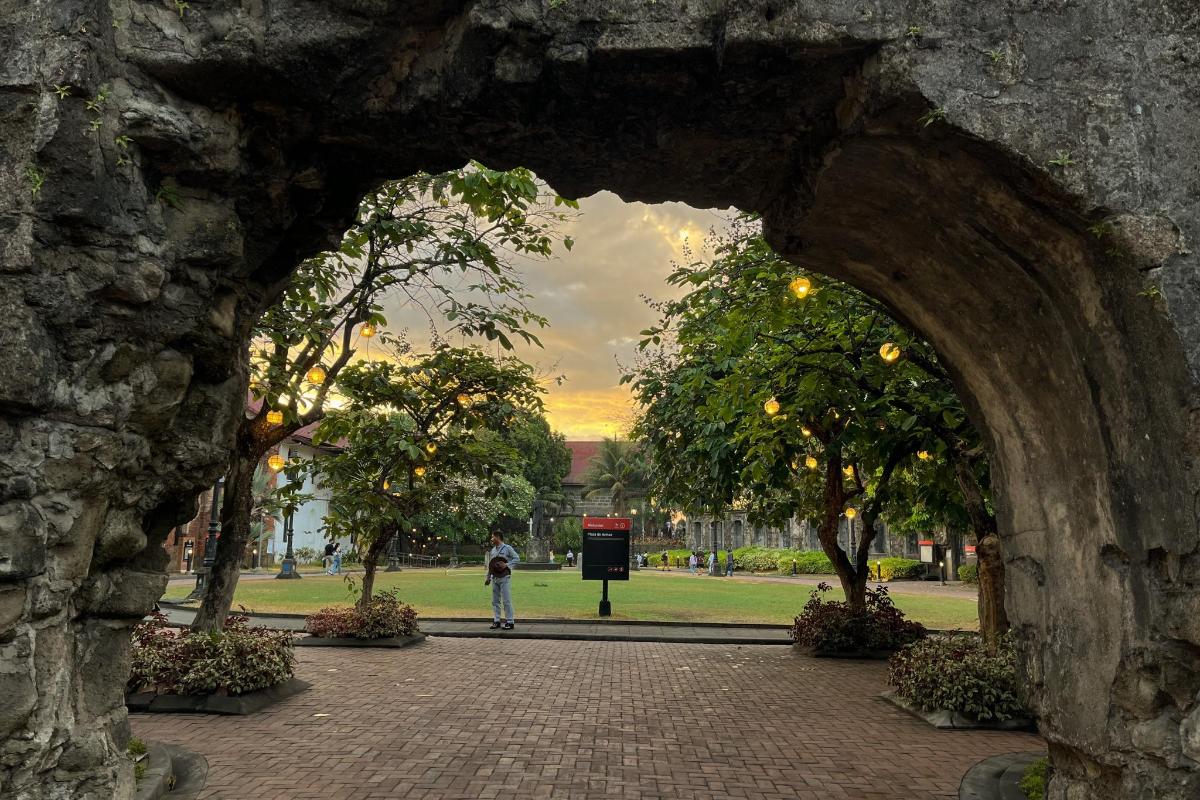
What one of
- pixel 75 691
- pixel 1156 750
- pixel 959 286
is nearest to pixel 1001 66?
pixel 959 286

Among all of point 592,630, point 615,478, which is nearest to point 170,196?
point 592,630

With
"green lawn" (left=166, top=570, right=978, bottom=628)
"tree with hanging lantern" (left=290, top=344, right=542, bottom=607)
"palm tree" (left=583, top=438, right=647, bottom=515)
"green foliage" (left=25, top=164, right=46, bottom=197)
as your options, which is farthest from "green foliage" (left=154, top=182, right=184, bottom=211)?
"palm tree" (left=583, top=438, right=647, bottom=515)

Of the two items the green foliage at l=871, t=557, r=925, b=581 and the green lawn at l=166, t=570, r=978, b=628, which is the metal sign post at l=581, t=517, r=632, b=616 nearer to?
the green lawn at l=166, t=570, r=978, b=628

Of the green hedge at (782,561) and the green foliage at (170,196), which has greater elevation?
the green foliage at (170,196)

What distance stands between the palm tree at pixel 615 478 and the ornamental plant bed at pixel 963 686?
55.5 m

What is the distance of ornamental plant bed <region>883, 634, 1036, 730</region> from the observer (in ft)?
27.5

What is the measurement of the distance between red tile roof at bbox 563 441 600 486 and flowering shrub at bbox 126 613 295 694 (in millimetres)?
74335

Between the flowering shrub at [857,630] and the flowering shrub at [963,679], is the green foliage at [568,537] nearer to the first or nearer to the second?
the flowering shrub at [857,630]

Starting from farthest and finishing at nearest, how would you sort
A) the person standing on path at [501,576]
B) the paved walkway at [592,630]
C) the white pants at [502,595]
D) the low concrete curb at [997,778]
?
the white pants at [502,595]
the person standing on path at [501,576]
the paved walkway at [592,630]
the low concrete curb at [997,778]

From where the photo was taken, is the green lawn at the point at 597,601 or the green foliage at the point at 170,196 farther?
the green lawn at the point at 597,601

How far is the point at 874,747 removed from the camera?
7496 millimetres

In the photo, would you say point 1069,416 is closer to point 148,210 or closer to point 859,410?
point 148,210

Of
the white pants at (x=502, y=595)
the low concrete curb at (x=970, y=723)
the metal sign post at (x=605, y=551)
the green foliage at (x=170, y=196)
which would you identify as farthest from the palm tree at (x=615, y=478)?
the green foliage at (x=170, y=196)

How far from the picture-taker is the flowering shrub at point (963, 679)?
27.6 ft
